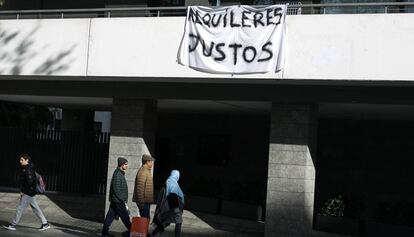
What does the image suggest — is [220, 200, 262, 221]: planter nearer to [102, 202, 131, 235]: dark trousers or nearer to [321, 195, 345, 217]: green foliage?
[321, 195, 345, 217]: green foliage

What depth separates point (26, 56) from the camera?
14.0 meters

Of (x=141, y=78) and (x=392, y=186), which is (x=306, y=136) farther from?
(x=392, y=186)

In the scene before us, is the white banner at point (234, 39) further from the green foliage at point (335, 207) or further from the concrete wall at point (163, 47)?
the green foliage at point (335, 207)

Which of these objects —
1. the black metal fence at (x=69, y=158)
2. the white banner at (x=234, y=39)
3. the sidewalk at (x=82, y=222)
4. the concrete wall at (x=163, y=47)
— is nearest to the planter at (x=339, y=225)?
the sidewalk at (x=82, y=222)

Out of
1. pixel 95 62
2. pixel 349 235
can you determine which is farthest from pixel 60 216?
pixel 349 235

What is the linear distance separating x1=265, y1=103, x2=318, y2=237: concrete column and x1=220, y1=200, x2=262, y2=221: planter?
2.11m

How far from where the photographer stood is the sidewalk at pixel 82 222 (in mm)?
13328

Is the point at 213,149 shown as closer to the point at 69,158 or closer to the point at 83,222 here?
the point at 69,158

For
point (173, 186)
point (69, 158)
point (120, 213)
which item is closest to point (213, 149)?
point (69, 158)

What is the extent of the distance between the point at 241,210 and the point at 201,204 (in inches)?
46.5

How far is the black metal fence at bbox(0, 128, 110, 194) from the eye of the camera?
18.0m

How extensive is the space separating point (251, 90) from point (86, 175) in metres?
6.97

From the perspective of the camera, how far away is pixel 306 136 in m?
12.8

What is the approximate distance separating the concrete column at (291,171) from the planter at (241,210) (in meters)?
2.11
